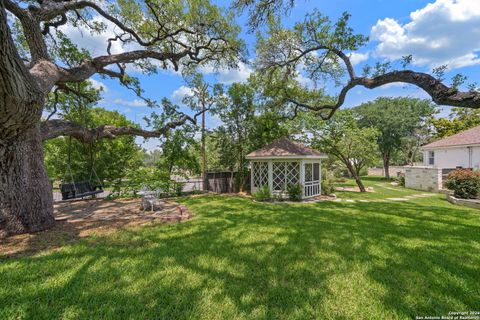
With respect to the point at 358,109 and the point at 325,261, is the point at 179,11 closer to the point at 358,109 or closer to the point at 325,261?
the point at 325,261

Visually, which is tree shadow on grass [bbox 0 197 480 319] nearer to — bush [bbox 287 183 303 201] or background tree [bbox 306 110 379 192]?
bush [bbox 287 183 303 201]

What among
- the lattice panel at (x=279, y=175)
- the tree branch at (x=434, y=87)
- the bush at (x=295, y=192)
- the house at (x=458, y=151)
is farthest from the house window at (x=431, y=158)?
the tree branch at (x=434, y=87)

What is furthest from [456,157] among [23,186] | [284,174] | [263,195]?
[23,186]

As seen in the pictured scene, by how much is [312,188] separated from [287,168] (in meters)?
1.92

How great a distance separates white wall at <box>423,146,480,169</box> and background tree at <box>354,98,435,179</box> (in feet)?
21.6

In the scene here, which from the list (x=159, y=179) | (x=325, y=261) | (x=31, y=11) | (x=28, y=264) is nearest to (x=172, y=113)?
(x=159, y=179)

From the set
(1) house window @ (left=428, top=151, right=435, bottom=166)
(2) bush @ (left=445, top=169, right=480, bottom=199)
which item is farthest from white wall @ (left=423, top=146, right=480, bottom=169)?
(2) bush @ (left=445, top=169, right=480, bottom=199)

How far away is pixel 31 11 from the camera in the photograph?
207 inches

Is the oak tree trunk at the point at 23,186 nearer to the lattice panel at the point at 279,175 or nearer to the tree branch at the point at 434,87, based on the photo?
the tree branch at the point at 434,87

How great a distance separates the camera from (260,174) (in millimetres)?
12602

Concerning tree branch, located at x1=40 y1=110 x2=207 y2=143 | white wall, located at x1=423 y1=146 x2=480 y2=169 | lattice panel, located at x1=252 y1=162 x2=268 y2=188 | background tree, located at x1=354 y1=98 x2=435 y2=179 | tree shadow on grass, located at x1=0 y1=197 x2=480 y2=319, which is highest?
background tree, located at x1=354 y1=98 x2=435 y2=179

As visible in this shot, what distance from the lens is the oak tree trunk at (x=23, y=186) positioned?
180 inches

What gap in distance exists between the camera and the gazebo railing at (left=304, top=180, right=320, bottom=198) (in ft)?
38.2

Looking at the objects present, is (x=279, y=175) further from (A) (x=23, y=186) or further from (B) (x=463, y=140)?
(B) (x=463, y=140)
